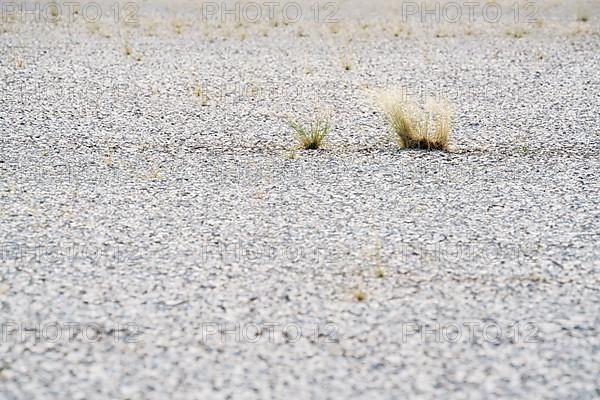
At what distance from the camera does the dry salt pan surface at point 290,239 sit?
497cm

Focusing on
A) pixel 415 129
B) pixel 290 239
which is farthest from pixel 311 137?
pixel 290 239

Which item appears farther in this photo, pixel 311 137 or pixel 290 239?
pixel 311 137

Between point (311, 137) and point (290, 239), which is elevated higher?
point (311, 137)

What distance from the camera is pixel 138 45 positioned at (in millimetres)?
17734

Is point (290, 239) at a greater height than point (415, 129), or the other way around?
point (415, 129)

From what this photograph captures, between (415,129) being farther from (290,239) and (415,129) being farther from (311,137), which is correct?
(290,239)

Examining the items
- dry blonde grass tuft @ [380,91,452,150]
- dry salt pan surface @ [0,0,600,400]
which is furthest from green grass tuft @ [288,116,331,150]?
dry blonde grass tuft @ [380,91,452,150]

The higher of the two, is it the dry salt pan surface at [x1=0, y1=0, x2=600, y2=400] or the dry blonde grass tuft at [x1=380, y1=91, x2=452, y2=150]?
the dry blonde grass tuft at [x1=380, y1=91, x2=452, y2=150]

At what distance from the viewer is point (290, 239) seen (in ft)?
23.0

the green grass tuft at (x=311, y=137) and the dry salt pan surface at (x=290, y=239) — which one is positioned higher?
the green grass tuft at (x=311, y=137)

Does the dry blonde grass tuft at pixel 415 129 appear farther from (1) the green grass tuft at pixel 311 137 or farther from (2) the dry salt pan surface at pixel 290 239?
(1) the green grass tuft at pixel 311 137

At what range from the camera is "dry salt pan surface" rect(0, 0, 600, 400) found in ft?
16.3

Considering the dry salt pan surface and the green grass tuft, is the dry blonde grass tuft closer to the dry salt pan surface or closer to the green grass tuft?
the dry salt pan surface

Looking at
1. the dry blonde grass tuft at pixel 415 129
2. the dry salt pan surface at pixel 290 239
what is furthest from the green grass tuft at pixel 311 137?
the dry blonde grass tuft at pixel 415 129
